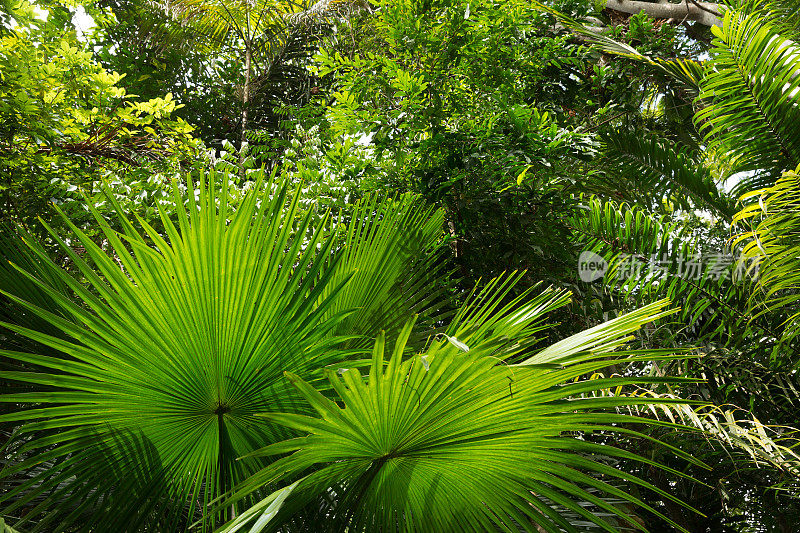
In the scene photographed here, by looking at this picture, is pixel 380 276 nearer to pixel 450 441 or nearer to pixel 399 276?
pixel 399 276

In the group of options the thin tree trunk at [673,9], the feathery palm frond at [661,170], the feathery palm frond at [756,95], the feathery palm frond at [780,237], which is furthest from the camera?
the thin tree trunk at [673,9]

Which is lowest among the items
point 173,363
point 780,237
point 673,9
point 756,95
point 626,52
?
point 780,237

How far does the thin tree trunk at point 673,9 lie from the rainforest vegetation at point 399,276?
0.05 metres

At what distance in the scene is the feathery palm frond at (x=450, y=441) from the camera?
2.96ft

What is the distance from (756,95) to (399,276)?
2.13m

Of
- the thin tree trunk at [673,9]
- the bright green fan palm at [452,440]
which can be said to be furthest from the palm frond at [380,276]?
the thin tree trunk at [673,9]

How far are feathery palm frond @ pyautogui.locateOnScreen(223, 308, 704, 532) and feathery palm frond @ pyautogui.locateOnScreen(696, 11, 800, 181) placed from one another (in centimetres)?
221

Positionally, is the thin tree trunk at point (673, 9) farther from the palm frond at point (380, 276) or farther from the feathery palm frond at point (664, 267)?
the palm frond at point (380, 276)

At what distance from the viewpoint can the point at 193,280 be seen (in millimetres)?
1114

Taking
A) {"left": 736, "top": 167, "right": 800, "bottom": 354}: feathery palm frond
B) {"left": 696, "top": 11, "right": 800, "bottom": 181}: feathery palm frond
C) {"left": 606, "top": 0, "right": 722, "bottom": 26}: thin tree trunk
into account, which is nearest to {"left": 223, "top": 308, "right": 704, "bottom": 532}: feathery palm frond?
{"left": 736, "top": 167, "right": 800, "bottom": 354}: feathery palm frond

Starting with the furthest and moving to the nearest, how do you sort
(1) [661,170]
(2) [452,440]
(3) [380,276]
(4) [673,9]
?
(4) [673,9] < (1) [661,170] < (3) [380,276] < (2) [452,440]

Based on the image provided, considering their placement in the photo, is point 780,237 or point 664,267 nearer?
point 780,237

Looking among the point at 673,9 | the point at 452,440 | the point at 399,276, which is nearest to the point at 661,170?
the point at 399,276

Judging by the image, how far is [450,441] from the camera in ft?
3.23
